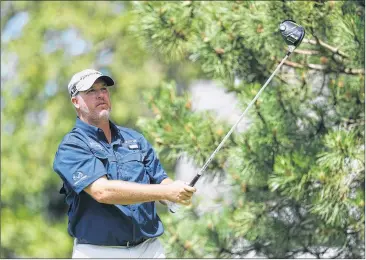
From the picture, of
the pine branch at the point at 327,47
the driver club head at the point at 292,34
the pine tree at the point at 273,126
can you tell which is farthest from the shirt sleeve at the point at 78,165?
the pine branch at the point at 327,47

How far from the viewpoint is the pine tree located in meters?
5.55

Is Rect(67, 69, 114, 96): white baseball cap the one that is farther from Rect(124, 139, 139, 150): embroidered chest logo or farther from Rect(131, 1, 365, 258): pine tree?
Rect(131, 1, 365, 258): pine tree

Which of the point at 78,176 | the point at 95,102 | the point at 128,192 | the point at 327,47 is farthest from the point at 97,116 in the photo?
the point at 327,47

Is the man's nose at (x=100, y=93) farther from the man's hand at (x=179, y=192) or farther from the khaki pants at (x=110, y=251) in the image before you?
the khaki pants at (x=110, y=251)

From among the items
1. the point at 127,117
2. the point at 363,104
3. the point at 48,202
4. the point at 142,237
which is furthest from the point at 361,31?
the point at 48,202

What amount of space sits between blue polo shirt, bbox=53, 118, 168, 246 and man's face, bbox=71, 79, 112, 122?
50 mm

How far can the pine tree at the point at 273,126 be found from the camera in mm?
5551

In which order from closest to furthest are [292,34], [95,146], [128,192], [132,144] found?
[128,192] < [95,146] < [132,144] < [292,34]

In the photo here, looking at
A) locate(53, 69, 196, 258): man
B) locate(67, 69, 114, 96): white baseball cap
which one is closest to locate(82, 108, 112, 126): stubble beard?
locate(53, 69, 196, 258): man

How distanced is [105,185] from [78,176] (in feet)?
0.40

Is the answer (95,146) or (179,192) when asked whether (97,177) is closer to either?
Result: (95,146)

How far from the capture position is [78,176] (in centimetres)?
394

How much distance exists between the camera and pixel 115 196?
388 centimetres

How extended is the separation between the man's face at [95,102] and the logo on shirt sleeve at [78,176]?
0.93 ft
